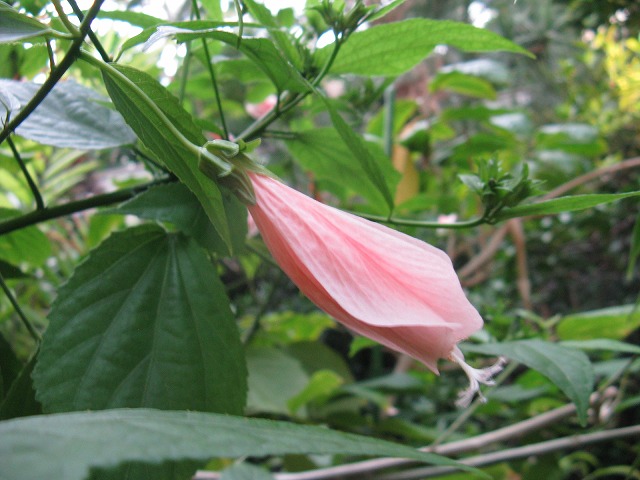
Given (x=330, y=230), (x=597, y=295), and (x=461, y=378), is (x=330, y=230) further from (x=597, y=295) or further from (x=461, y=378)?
(x=597, y=295)

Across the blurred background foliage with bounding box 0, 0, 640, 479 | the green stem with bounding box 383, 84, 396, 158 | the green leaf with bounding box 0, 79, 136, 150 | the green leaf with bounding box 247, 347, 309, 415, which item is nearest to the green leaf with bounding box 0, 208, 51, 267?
the blurred background foliage with bounding box 0, 0, 640, 479

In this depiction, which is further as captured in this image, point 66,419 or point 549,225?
point 549,225

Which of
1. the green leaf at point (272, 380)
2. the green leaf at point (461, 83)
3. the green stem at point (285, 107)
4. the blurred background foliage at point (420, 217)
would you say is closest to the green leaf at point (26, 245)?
the blurred background foliage at point (420, 217)

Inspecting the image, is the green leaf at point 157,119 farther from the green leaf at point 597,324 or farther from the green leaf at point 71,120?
the green leaf at point 597,324

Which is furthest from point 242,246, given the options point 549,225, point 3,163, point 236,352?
point 549,225

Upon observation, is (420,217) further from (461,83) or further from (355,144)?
(355,144)

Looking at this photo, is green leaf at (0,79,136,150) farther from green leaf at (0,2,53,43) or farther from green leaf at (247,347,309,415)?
green leaf at (247,347,309,415)
